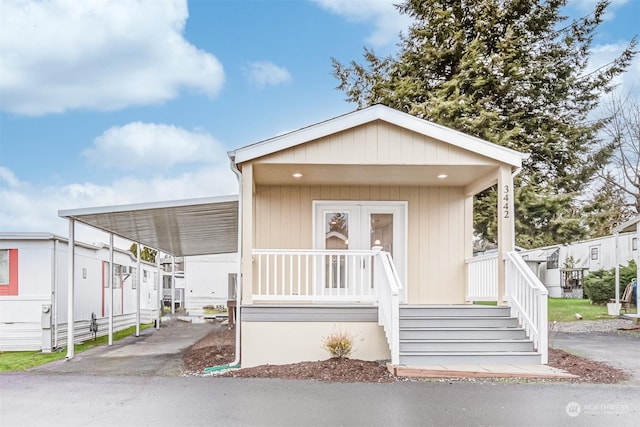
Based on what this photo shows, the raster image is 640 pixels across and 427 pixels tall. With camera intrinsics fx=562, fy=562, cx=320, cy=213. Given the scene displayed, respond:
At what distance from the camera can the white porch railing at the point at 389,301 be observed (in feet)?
24.3

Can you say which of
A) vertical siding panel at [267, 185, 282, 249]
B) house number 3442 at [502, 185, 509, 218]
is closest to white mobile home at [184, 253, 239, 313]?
vertical siding panel at [267, 185, 282, 249]

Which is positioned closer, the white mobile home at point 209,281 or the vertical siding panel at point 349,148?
the vertical siding panel at point 349,148

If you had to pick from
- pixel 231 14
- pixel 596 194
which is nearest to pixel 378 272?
Answer: pixel 231 14

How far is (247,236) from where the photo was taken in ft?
28.5

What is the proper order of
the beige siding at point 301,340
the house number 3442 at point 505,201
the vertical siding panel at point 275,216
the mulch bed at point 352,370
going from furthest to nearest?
the vertical siding panel at point 275,216 → the house number 3442 at point 505,201 → the beige siding at point 301,340 → the mulch bed at point 352,370

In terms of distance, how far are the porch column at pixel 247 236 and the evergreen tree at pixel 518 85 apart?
9421 millimetres

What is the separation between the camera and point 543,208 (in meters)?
16.0

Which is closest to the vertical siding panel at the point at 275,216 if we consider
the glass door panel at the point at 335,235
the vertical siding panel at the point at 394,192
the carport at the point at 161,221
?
the carport at the point at 161,221

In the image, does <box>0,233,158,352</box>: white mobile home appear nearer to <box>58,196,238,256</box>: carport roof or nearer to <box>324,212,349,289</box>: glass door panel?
<box>58,196,238,256</box>: carport roof

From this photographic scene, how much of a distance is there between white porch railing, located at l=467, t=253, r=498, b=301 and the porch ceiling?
1454 millimetres

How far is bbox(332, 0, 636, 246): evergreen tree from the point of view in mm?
16984

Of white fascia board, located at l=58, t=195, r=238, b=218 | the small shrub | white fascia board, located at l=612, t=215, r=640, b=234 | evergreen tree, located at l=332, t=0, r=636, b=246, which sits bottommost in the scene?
the small shrub

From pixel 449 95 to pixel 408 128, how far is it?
9670 millimetres

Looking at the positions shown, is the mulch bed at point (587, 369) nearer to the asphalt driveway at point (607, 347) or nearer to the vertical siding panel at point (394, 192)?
the asphalt driveway at point (607, 347)
